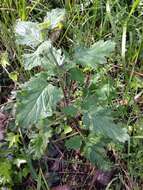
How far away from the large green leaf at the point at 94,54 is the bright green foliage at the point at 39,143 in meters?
0.33

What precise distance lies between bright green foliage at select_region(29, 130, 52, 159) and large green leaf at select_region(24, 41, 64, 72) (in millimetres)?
277

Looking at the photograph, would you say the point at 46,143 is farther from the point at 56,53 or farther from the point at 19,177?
the point at 56,53

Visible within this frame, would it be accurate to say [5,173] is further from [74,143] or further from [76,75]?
[76,75]

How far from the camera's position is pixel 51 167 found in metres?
1.78

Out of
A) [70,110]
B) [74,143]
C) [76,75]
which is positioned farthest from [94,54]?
[74,143]

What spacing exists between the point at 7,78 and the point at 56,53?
494 millimetres

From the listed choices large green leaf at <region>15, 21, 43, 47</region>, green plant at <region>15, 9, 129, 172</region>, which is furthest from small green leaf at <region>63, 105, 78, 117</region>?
large green leaf at <region>15, 21, 43, 47</region>

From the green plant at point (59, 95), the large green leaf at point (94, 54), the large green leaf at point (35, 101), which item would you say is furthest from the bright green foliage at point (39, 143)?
the large green leaf at point (94, 54)

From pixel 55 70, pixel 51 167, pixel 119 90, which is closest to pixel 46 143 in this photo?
pixel 51 167

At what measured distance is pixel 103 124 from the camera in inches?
59.7

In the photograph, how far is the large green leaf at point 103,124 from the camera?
151cm

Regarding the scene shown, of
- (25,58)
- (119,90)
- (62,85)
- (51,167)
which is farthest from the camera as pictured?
(119,90)

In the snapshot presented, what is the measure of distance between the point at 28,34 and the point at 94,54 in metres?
0.24

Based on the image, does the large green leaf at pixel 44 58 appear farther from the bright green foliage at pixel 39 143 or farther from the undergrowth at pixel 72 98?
the bright green foliage at pixel 39 143
